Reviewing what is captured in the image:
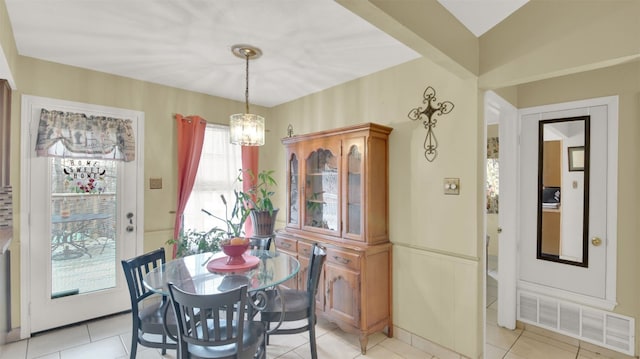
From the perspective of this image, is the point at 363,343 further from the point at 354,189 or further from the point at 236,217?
the point at 236,217

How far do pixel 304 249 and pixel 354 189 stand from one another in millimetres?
841

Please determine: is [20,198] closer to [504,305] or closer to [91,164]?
[91,164]

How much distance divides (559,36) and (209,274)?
2760mm

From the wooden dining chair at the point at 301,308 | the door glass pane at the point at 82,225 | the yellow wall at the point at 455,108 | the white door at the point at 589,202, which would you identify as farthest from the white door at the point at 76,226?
the white door at the point at 589,202

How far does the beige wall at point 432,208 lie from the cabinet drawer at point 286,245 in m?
1.05

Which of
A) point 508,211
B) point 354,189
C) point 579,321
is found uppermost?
point 354,189

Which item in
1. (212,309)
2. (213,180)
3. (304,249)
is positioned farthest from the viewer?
(213,180)

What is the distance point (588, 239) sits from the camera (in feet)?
8.55

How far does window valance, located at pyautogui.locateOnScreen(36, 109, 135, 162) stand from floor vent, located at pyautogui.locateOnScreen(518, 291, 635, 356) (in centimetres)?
425

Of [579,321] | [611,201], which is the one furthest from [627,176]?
[579,321]

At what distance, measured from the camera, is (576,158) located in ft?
8.78

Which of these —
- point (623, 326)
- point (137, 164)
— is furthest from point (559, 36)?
point (137, 164)

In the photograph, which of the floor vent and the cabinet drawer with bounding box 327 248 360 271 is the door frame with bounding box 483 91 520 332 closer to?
the floor vent

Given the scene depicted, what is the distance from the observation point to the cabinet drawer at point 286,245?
3215 millimetres
